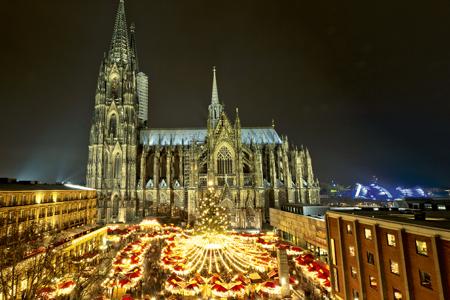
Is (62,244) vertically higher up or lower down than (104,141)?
lower down

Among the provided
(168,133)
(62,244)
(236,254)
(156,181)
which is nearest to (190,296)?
(236,254)

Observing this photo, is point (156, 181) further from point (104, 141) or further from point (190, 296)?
point (190, 296)

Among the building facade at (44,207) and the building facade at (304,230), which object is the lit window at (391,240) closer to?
the building facade at (304,230)

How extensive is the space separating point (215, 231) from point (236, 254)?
378 cm

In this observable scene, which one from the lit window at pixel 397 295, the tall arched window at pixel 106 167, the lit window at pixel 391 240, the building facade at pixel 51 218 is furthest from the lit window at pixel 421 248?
the tall arched window at pixel 106 167

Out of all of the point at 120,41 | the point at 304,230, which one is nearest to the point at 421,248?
the point at 304,230

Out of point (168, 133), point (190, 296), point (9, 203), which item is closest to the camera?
point (190, 296)

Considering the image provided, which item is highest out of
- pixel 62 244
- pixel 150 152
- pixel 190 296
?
pixel 150 152

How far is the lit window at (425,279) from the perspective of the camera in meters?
14.7

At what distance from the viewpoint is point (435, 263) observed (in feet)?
46.2

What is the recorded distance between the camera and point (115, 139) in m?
64.9

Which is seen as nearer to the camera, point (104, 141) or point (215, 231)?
point (215, 231)

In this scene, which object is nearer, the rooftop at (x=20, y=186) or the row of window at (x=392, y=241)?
the row of window at (x=392, y=241)

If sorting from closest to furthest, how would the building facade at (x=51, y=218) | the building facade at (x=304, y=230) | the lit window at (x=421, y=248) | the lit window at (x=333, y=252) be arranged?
1. the lit window at (x=421, y=248)
2. the lit window at (x=333, y=252)
3. the building facade at (x=51, y=218)
4. the building facade at (x=304, y=230)
